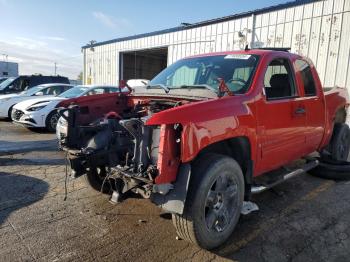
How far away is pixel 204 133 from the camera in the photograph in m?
2.93

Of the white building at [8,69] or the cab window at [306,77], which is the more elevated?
the white building at [8,69]

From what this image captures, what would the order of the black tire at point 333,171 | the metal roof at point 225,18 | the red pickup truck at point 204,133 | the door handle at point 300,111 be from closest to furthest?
the red pickup truck at point 204,133, the door handle at point 300,111, the black tire at point 333,171, the metal roof at point 225,18

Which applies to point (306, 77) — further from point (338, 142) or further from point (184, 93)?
point (184, 93)

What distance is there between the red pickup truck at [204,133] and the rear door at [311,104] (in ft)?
0.05

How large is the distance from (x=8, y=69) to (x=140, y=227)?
48983 mm

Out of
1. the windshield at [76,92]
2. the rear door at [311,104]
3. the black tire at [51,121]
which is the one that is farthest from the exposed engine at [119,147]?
the windshield at [76,92]

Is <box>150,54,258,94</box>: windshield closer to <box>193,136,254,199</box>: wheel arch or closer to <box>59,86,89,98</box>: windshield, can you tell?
<box>193,136,254,199</box>: wheel arch

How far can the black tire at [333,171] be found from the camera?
18.1 ft

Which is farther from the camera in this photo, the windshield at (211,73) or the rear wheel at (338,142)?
the rear wheel at (338,142)

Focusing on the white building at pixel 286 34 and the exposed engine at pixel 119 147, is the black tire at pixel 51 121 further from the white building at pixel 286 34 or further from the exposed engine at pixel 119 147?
the white building at pixel 286 34

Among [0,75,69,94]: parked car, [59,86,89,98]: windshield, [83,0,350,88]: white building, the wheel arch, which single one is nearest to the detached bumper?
[59,86,89,98]: windshield

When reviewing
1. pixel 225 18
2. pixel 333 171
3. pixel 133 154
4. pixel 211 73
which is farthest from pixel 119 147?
pixel 225 18

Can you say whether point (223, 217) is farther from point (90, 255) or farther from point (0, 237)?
point (0, 237)

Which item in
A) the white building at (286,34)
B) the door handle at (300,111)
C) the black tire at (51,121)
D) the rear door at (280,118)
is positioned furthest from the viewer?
the black tire at (51,121)
